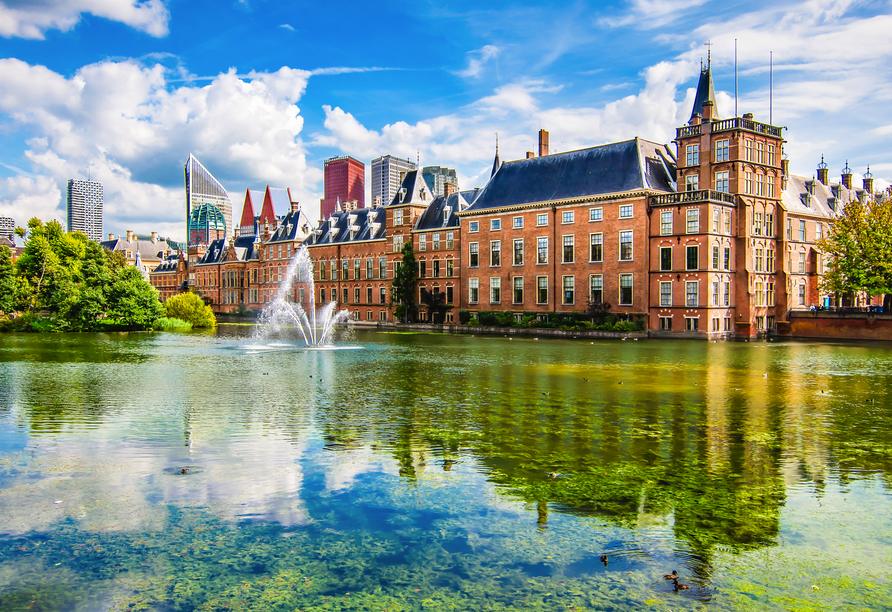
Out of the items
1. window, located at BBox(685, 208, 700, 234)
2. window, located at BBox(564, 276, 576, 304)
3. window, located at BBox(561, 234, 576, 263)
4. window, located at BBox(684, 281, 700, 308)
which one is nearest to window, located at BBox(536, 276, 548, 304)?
window, located at BBox(564, 276, 576, 304)

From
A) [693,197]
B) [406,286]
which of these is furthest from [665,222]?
[406,286]

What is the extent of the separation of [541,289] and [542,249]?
12.3ft

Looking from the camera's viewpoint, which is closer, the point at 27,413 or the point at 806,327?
the point at 27,413

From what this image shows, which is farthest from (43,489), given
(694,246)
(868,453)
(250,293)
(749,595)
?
(250,293)

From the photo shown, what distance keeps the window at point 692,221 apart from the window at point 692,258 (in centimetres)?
132

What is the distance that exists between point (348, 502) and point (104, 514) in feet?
11.2

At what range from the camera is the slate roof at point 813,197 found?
59875 mm

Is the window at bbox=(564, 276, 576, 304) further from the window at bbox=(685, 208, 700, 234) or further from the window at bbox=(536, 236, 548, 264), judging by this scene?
the window at bbox=(685, 208, 700, 234)

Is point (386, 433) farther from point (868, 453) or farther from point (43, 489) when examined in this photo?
point (868, 453)

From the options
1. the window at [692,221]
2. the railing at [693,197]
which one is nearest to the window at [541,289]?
the railing at [693,197]

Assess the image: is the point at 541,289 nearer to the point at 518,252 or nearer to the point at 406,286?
the point at 518,252

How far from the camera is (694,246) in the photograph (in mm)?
49469

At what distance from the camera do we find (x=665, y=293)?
5116cm

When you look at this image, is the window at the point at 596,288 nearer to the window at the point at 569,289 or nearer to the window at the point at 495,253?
the window at the point at 569,289
